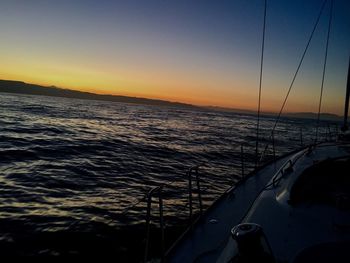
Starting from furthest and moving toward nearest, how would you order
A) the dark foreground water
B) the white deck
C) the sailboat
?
1. the dark foreground water
2. the white deck
3. the sailboat

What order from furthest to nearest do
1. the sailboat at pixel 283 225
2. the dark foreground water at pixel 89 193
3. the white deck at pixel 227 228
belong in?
the dark foreground water at pixel 89 193 → the white deck at pixel 227 228 → the sailboat at pixel 283 225

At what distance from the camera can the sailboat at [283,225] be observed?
299 centimetres

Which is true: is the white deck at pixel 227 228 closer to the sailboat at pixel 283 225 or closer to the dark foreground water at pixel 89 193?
the sailboat at pixel 283 225

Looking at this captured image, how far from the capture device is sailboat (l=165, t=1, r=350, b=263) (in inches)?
118

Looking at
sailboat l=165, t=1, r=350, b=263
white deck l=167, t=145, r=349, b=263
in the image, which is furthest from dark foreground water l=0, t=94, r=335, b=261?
sailboat l=165, t=1, r=350, b=263

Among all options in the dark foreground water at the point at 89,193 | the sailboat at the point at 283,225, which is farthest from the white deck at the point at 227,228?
the dark foreground water at the point at 89,193

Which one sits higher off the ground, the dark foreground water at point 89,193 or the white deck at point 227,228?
the white deck at point 227,228

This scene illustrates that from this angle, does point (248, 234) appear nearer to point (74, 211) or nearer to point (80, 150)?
point (74, 211)

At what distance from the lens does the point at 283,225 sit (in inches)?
158

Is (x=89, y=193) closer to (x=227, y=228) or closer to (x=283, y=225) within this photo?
(x=227, y=228)

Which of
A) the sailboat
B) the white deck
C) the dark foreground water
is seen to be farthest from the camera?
the dark foreground water

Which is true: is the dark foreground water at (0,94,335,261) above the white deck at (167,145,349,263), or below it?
below

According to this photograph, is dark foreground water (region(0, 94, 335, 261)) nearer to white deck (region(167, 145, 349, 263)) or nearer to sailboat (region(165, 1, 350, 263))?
white deck (region(167, 145, 349, 263))

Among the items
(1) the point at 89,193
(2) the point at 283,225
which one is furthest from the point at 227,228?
(1) the point at 89,193
